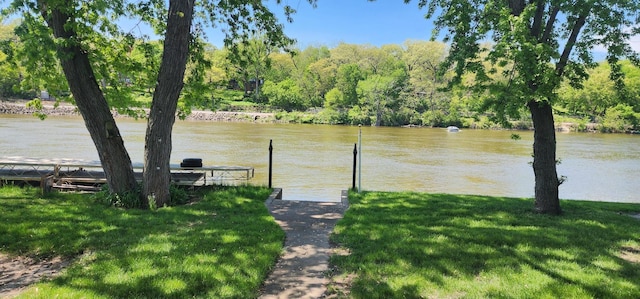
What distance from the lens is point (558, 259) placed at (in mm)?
4871

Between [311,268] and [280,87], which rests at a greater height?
[280,87]

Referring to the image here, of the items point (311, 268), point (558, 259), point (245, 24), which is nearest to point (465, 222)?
point (558, 259)

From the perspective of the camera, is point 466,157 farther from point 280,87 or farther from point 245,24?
point 280,87

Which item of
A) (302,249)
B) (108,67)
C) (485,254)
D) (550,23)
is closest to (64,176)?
(108,67)

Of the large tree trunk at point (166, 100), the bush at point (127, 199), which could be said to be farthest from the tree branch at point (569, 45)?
the bush at point (127, 199)

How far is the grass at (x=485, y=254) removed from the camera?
13.3 ft

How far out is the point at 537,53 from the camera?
604 centimetres

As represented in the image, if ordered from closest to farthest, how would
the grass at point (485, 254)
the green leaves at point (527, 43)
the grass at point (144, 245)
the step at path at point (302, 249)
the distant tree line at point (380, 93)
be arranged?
1. the grass at point (144, 245)
2. the grass at point (485, 254)
3. the step at path at point (302, 249)
4. the green leaves at point (527, 43)
5. the distant tree line at point (380, 93)

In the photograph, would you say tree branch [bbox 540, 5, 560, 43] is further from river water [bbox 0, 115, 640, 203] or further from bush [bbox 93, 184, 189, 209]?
bush [bbox 93, 184, 189, 209]

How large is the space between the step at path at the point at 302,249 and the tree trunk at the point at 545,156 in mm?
3443

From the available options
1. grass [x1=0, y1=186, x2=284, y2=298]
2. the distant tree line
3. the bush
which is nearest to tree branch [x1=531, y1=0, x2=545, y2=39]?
grass [x1=0, y1=186, x2=284, y2=298]

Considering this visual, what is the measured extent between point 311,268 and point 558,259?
2789 mm

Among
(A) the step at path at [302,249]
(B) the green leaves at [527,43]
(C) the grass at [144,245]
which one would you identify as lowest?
(A) the step at path at [302,249]

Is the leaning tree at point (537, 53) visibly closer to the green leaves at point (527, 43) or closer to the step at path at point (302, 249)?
the green leaves at point (527, 43)
